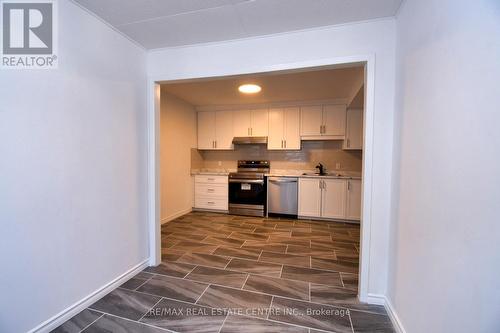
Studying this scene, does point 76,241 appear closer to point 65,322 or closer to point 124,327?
point 65,322

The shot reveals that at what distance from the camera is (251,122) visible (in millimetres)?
4703

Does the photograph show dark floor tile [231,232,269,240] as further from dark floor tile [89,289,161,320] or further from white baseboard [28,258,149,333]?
dark floor tile [89,289,161,320]

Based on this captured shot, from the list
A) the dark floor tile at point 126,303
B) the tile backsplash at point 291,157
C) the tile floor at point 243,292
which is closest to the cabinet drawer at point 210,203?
the tile backsplash at point 291,157

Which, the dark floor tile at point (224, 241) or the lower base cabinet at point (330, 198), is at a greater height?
the lower base cabinet at point (330, 198)

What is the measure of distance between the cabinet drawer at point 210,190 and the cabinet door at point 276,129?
1.44 m

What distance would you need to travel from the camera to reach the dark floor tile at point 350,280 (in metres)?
1.99

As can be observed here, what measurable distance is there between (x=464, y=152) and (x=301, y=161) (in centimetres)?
389

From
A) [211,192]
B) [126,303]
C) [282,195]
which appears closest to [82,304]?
[126,303]

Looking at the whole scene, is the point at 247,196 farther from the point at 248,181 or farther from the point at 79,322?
the point at 79,322

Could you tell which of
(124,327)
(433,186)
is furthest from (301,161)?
(124,327)

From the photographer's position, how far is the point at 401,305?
1426mm

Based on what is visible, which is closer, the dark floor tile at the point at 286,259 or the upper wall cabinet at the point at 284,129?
the dark floor tile at the point at 286,259

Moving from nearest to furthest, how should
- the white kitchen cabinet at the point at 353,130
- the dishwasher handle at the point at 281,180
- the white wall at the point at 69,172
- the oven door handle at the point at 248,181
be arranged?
1. the white wall at the point at 69,172
2. the white kitchen cabinet at the point at 353,130
3. the dishwasher handle at the point at 281,180
4. the oven door handle at the point at 248,181

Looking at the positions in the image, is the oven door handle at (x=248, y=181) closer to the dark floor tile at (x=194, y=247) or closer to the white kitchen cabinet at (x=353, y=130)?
the dark floor tile at (x=194, y=247)
